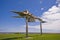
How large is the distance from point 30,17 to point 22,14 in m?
1.87

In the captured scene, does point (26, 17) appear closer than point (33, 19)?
Yes

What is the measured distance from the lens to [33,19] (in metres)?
18.6

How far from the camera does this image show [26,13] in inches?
632

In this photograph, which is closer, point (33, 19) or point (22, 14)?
point (22, 14)

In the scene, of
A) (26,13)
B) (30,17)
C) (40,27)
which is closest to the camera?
(26,13)

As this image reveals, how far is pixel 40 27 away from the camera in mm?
24984

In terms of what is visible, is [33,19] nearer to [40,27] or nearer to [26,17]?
[26,17]

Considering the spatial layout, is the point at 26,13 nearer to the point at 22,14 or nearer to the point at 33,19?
the point at 22,14

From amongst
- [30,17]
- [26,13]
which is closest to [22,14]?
[26,13]

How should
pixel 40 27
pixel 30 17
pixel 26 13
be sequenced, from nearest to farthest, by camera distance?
pixel 26 13 < pixel 30 17 < pixel 40 27

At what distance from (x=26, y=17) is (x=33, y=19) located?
7.23ft

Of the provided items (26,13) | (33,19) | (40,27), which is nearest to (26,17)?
(26,13)

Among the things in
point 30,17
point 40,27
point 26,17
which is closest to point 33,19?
point 30,17

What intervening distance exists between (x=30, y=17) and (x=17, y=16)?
189 cm
